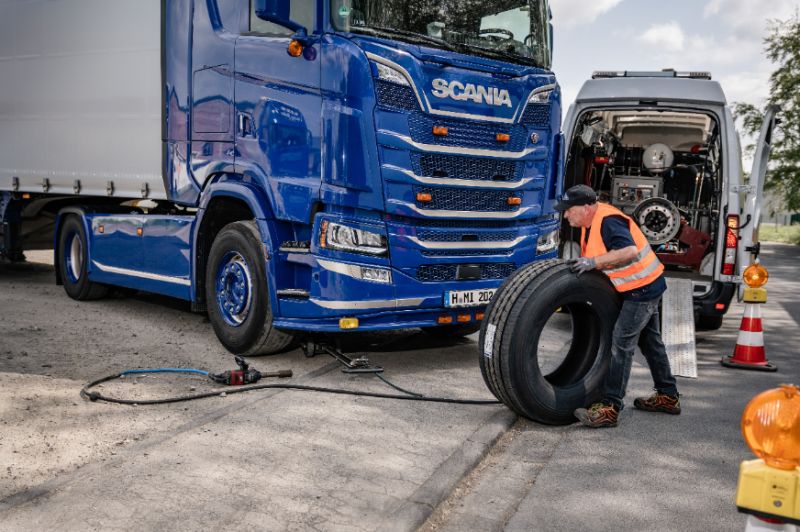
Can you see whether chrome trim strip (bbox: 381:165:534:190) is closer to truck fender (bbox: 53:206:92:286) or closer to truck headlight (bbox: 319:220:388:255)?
truck headlight (bbox: 319:220:388:255)

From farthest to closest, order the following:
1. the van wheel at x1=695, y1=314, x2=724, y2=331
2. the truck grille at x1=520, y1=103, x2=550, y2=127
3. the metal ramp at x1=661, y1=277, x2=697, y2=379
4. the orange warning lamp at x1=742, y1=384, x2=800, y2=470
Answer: the van wheel at x1=695, y1=314, x2=724, y2=331
the metal ramp at x1=661, y1=277, x2=697, y2=379
the truck grille at x1=520, y1=103, x2=550, y2=127
the orange warning lamp at x1=742, y1=384, x2=800, y2=470

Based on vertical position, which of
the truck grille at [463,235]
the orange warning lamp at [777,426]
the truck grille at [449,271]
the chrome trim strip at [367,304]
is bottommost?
the chrome trim strip at [367,304]

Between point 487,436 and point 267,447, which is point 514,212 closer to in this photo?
point 487,436

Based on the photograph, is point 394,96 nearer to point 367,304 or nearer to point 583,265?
point 367,304

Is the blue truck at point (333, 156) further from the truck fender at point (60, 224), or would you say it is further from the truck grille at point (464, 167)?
the truck fender at point (60, 224)

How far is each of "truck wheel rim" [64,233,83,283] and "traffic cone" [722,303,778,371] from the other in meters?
6.94

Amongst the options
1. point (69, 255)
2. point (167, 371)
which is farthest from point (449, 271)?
point (69, 255)

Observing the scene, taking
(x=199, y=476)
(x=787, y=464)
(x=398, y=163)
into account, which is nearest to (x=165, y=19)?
(x=398, y=163)

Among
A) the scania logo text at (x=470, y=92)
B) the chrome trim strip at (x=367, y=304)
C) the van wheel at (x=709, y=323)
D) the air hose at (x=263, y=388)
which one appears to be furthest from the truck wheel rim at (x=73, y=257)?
the van wheel at (x=709, y=323)

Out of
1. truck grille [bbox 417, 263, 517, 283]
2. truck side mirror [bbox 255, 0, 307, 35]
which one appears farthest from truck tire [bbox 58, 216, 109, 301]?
truck grille [bbox 417, 263, 517, 283]

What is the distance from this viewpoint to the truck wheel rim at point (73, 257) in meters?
9.89

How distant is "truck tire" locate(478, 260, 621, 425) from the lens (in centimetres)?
525

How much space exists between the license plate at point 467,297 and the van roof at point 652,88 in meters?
3.52

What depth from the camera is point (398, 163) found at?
6340 mm
